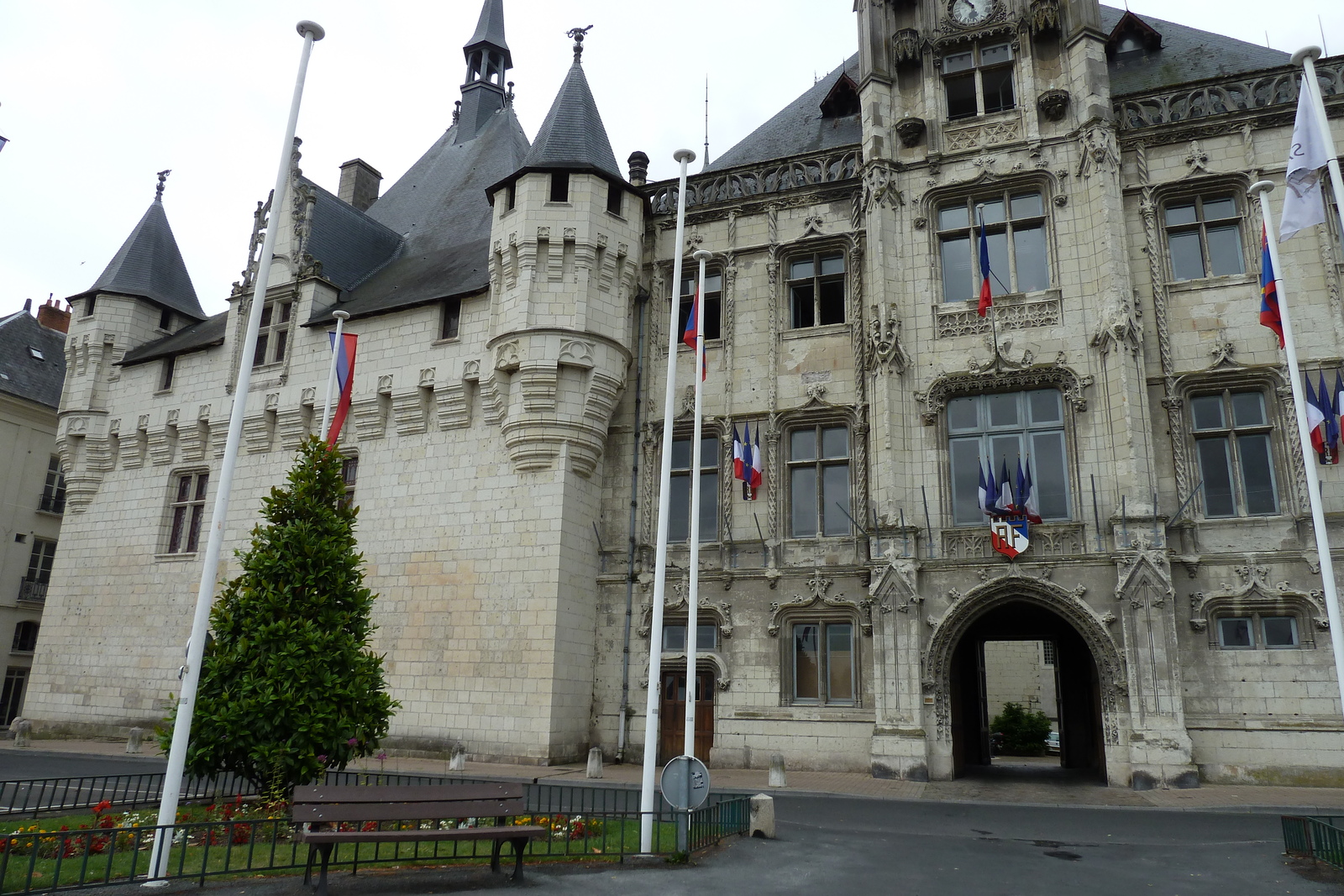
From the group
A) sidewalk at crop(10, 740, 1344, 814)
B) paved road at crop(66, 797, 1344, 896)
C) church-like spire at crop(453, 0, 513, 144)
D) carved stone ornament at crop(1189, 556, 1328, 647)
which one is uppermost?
church-like spire at crop(453, 0, 513, 144)

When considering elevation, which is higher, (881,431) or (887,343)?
(887,343)

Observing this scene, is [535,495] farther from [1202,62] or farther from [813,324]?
[1202,62]

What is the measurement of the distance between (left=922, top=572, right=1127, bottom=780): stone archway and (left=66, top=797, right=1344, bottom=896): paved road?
338cm

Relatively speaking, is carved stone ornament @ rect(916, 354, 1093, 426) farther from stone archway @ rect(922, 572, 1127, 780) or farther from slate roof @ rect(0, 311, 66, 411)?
slate roof @ rect(0, 311, 66, 411)

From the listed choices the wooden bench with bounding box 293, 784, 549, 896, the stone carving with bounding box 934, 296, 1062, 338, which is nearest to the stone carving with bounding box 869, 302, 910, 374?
the stone carving with bounding box 934, 296, 1062, 338

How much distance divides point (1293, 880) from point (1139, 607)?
8228 millimetres

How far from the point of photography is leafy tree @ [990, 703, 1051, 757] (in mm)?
33344

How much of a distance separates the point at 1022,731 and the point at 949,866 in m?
26.0

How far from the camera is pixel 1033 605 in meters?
19.2

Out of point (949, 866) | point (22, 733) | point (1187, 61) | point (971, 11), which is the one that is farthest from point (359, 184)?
point (949, 866)

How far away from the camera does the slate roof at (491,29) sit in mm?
38344

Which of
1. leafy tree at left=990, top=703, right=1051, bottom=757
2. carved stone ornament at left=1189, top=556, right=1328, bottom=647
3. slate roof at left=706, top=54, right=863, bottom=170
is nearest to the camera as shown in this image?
carved stone ornament at left=1189, top=556, right=1328, bottom=647

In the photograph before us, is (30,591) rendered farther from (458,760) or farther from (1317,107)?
(1317,107)

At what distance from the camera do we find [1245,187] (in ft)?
63.7
